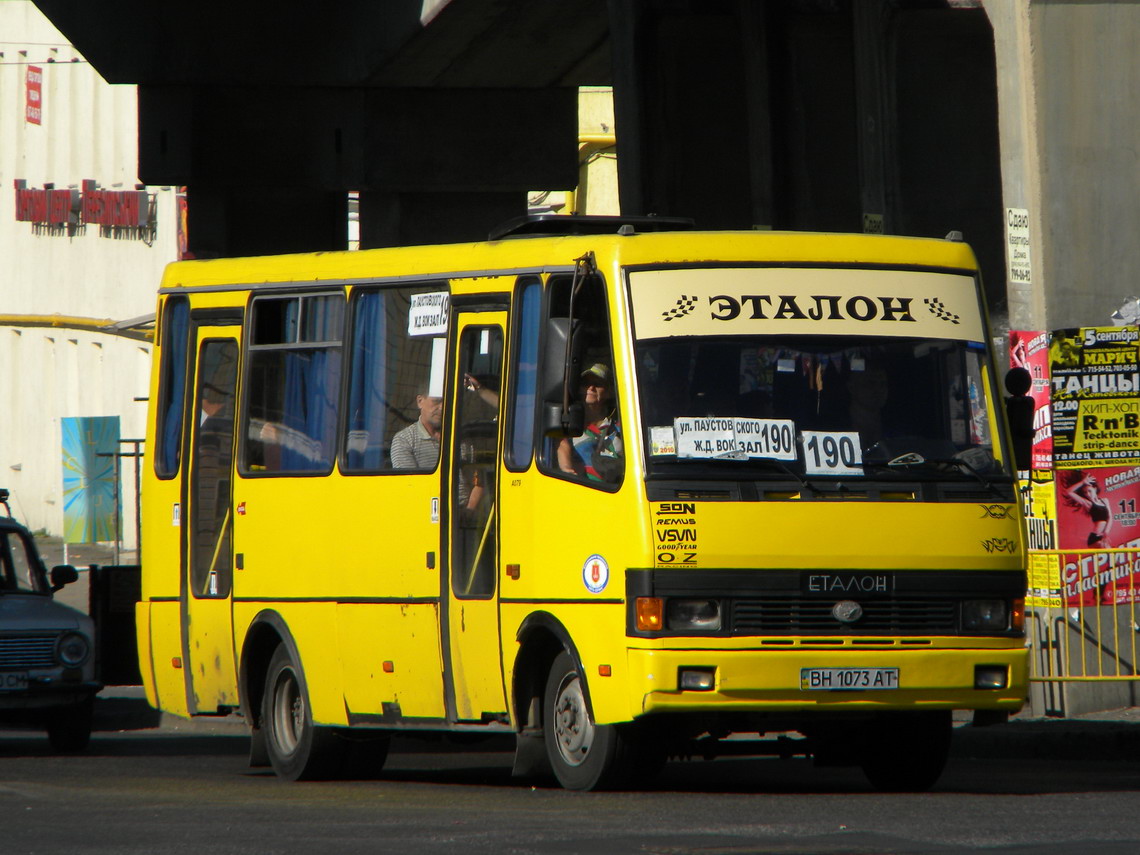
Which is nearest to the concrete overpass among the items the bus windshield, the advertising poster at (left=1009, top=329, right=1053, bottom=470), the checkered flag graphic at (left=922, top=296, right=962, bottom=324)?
the advertising poster at (left=1009, top=329, right=1053, bottom=470)

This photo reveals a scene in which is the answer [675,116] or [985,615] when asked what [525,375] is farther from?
[675,116]

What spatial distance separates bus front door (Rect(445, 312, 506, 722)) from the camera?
37.5 ft

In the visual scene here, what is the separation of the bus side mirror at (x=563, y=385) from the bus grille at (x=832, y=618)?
114 cm

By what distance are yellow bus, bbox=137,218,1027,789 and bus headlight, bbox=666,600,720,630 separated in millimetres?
11

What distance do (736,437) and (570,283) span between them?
1187mm

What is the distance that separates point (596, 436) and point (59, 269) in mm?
40207

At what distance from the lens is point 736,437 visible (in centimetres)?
1055

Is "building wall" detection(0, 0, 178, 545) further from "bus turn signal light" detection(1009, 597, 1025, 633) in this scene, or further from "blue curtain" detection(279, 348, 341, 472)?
"bus turn signal light" detection(1009, 597, 1025, 633)

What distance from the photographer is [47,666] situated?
16.5 metres

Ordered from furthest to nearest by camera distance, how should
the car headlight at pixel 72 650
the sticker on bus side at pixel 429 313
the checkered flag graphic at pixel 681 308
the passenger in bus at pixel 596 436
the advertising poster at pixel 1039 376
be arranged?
the car headlight at pixel 72 650 < the advertising poster at pixel 1039 376 < the sticker on bus side at pixel 429 313 < the checkered flag graphic at pixel 681 308 < the passenger in bus at pixel 596 436

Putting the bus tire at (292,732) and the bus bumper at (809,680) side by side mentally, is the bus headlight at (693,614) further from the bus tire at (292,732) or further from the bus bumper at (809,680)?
the bus tire at (292,732)

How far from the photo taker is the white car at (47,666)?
644 inches

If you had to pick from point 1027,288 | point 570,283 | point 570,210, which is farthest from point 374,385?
point 570,210

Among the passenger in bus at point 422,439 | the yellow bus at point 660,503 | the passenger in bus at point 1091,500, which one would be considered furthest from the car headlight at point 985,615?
the passenger in bus at point 1091,500
